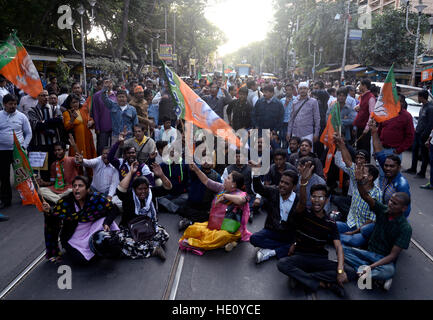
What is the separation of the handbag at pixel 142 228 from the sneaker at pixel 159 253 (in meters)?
0.21

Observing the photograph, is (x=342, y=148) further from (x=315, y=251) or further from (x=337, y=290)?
(x=337, y=290)

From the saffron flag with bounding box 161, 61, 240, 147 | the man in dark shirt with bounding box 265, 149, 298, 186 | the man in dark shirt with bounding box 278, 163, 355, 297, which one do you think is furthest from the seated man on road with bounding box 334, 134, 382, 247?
the saffron flag with bounding box 161, 61, 240, 147

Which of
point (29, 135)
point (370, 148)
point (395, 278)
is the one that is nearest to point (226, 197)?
point (395, 278)

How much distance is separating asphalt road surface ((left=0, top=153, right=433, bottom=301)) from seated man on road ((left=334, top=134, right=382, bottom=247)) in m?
0.37

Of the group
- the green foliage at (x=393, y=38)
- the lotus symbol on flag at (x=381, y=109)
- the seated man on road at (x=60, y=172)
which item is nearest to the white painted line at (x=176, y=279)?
the seated man on road at (x=60, y=172)

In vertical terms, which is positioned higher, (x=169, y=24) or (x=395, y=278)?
(x=169, y=24)

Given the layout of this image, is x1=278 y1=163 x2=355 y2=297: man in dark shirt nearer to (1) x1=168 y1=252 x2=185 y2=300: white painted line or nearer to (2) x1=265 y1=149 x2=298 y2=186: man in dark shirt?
(1) x1=168 y1=252 x2=185 y2=300: white painted line

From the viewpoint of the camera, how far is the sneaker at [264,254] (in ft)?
14.9

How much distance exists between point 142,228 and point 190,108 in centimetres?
173

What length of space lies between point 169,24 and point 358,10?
19.5m

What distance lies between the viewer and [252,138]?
24.5 feet

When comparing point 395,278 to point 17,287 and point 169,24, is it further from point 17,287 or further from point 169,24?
point 169,24

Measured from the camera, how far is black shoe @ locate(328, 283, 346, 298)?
3783mm

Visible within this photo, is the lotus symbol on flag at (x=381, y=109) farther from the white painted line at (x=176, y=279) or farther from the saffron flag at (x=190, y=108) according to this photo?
the white painted line at (x=176, y=279)
